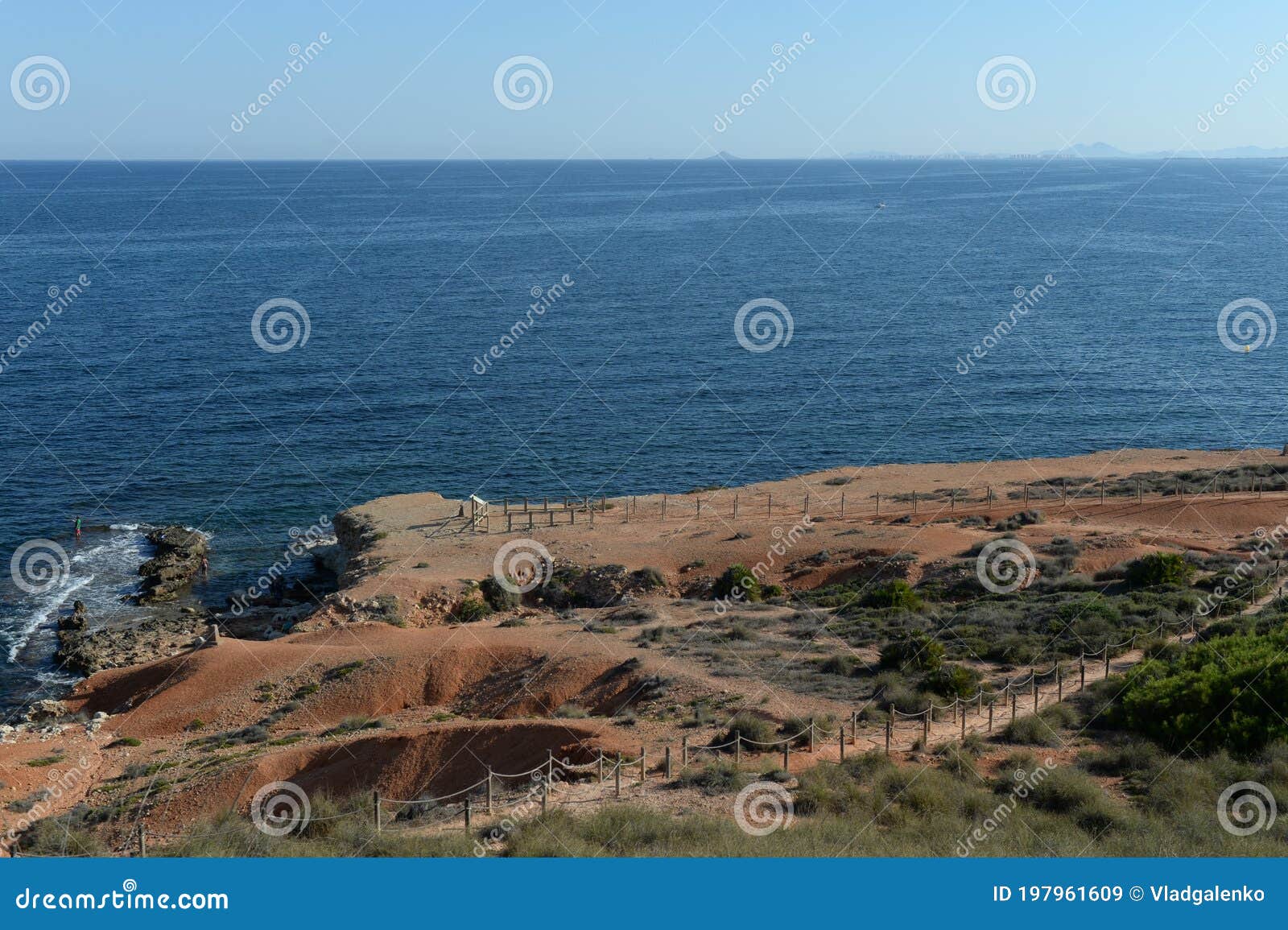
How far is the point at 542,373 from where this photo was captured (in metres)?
67.8

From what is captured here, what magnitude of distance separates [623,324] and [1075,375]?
30.9 meters

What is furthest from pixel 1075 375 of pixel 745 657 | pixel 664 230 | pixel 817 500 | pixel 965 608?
pixel 664 230

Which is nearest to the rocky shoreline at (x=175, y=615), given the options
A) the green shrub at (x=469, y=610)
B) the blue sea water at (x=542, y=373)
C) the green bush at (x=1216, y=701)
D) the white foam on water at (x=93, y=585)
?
the white foam on water at (x=93, y=585)

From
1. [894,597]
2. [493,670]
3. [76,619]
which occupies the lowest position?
[493,670]

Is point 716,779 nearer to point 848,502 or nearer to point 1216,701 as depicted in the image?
Answer: point 1216,701

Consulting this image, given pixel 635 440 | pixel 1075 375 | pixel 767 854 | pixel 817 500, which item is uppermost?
pixel 1075 375

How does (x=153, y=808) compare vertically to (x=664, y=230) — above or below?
below

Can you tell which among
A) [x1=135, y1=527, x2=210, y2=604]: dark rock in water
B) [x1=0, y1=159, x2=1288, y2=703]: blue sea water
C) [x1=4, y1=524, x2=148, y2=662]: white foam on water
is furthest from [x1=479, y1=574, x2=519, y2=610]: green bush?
[x1=4, y1=524, x2=148, y2=662]: white foam on water

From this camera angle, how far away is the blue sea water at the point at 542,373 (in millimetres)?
49281

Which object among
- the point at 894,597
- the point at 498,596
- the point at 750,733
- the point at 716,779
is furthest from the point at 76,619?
the point at 716,779

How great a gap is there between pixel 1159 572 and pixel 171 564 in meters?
33.0

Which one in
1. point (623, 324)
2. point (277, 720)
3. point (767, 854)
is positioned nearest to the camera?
point (767, 854)

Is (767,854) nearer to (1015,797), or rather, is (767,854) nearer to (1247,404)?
(1015,797)

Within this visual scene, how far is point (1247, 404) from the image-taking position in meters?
61.4
